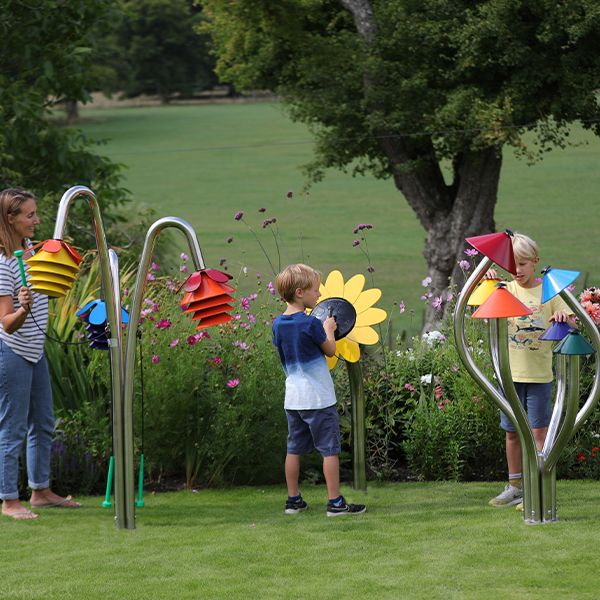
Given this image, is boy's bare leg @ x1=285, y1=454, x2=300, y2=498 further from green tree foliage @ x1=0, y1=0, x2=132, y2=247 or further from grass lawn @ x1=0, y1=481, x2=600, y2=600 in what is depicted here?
green tree foliage @ x1=0, y1=0, x2=132, y2=247

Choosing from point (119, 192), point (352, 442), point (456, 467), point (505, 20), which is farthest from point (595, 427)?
point (505, 20)

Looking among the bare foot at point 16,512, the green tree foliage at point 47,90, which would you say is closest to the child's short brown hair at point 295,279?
the bare foot at point 16,512

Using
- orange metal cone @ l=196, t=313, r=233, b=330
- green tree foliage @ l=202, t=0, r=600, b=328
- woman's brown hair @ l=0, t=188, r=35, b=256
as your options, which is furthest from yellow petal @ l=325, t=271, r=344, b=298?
green tree foliage @ l=202, t=0, r=600, b=328

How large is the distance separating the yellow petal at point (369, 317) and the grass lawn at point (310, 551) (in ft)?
2.98

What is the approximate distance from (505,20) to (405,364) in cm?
679

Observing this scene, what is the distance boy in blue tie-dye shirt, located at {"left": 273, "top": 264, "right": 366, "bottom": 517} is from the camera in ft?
18.6

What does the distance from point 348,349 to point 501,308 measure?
48.5 inches

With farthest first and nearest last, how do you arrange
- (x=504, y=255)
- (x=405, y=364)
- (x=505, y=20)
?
(x=505, y=20) < (x=405, y=364) < (x=504, y=255)

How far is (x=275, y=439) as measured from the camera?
6660 millimetres

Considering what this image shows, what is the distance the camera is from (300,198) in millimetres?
42938

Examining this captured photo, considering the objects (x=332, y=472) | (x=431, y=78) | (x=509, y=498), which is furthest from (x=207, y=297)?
(x=431, y=78)

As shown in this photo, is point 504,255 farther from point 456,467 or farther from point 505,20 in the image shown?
point 505,20

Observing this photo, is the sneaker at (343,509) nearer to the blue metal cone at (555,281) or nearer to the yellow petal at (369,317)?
the yellow petal at (369,317)

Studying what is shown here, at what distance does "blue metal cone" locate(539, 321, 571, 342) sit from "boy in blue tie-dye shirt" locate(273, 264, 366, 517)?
1023 mm
